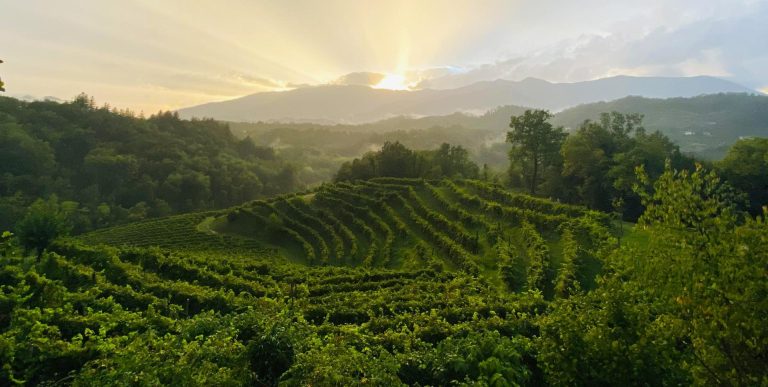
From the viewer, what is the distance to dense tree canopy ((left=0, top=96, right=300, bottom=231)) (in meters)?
94.4

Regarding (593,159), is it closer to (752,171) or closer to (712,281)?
(752,171)

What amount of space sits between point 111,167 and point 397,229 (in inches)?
3951

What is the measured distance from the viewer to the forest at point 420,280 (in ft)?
28.3

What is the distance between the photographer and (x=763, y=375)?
7.52 meters

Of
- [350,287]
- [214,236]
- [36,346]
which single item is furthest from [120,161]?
[36,346]

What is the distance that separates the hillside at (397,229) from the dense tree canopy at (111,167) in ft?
149

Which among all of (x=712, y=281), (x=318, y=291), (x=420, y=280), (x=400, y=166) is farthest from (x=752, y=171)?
(x=400, y=166)

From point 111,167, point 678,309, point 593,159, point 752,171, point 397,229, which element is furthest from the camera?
point 111,167

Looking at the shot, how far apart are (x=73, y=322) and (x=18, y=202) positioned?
93561mm

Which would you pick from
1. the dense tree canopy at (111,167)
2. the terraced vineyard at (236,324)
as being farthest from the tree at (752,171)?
the dense tree canopy at (111,167)

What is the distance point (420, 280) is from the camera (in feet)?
104

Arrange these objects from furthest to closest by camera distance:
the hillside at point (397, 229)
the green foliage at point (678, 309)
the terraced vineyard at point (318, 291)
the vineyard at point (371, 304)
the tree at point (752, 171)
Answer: the tree at point (752, 171) → the hillside at point (397, 229) → the terraced vineyard at point (318, 291) → the vineyard at point (371, 304) → the green foliage at point (678, 309)

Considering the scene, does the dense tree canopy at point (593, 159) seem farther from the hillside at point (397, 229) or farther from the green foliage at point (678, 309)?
the green foliage at point (678, 309)

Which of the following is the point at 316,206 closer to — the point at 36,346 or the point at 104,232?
the point at 104,232
